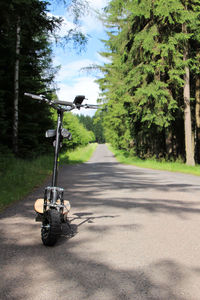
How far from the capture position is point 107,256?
138 inches

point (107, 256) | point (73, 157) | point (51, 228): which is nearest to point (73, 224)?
point (51, 228)

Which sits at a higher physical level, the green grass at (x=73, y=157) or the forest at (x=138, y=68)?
the forest at (x=138, y=68)

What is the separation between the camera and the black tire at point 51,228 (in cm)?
371

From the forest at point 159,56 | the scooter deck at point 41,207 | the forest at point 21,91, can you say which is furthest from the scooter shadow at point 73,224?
the forest at point 159,56

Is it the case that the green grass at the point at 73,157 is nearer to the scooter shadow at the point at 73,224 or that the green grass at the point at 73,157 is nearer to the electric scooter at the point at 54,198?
the scooter shadow at the point at 73,224

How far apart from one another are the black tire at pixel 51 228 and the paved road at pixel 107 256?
113 millimetres

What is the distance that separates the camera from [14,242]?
401cm

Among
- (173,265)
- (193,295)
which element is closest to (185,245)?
(173,265)

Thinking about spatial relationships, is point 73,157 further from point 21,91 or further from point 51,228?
point 51,228

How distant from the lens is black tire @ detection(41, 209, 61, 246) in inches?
146

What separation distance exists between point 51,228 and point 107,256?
0.80 metres

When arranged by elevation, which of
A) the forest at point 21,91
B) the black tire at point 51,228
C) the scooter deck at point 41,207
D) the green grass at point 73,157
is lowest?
the black tire at point 51,228

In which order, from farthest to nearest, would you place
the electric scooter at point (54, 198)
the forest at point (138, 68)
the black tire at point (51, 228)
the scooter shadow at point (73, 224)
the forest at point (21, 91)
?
the forest at point (138, 68), the forest at point (21, 91), the scooter shadow at point (73, 224), the electric scooter at point (54, 198), the black tire at point (51, 228)

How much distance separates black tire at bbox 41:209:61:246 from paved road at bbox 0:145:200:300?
0.11 m
